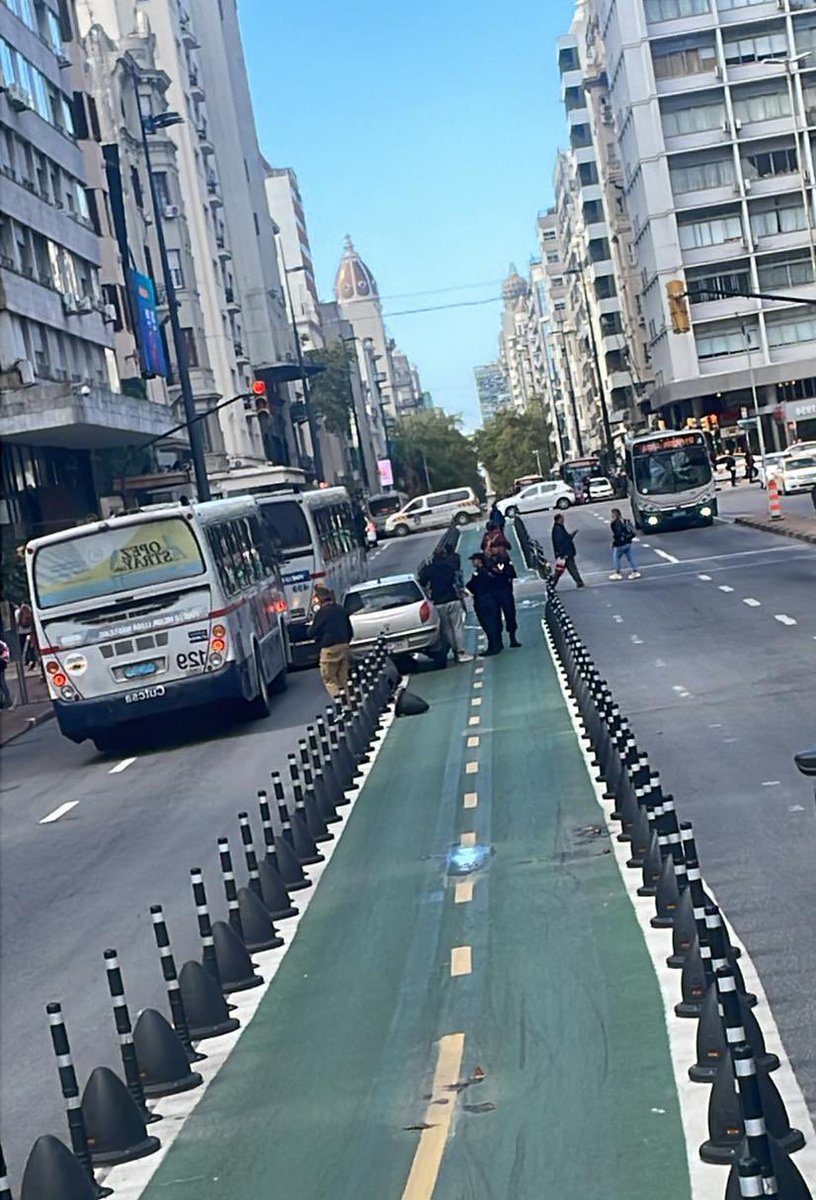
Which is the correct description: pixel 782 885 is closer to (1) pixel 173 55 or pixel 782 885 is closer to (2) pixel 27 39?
(2) pixel 27 39

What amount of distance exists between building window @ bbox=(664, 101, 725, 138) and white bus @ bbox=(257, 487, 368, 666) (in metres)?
67.6

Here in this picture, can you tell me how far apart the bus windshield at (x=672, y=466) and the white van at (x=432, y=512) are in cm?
3239

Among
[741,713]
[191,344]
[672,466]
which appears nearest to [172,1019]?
[741,713]

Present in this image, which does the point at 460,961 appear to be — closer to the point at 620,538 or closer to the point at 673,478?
the point at 620,538

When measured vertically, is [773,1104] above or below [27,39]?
below

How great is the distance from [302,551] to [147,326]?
808 inches

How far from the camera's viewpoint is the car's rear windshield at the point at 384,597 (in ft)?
104

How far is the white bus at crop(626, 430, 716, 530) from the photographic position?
207 feet

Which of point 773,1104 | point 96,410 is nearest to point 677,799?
point 773,1104

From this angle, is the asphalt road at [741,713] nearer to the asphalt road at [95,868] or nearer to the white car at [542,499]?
the asphalt road at [95,868]

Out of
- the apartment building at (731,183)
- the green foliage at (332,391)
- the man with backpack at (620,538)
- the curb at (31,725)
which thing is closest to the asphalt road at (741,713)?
the man with backpack at (620,538)

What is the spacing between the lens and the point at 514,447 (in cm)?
18888

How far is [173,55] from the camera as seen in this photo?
93500 mm

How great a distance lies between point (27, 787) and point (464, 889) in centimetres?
1260
